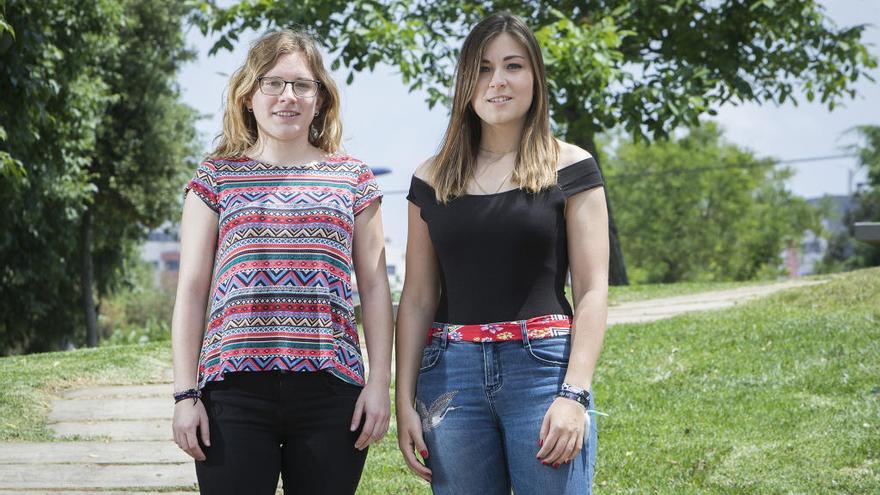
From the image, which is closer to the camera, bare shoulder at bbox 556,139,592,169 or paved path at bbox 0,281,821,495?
bare shoulder at bbox 556,139,592,169

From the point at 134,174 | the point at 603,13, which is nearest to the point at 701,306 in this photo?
the point at 603,13

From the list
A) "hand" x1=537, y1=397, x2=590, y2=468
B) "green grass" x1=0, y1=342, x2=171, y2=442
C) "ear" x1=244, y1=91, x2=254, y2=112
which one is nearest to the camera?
"hand" x1=537, y1=397, x2=590, y2=468

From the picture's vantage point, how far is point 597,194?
9.28 ft

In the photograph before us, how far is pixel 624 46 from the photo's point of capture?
16.0 meters

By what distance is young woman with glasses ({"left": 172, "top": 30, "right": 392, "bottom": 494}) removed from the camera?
277cm

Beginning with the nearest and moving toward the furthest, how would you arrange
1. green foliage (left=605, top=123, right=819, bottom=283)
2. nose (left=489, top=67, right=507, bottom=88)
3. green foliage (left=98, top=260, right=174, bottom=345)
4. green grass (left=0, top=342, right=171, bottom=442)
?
nose (left=489, top=67, right=507, bottom=88), green grass (left=0, top=342, right=171, bottom=442), green foliage (left=98, top=260, right=174, bottom=345), green foliage (left=605, top=123, right=819, bottom=283)

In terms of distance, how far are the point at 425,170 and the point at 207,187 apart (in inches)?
24.4

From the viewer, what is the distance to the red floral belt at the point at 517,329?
2.76 metres

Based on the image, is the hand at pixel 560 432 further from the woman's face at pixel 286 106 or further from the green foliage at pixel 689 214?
the green foliage at pixel 689 214

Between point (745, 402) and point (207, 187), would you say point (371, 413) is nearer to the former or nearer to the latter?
point (207, 187)

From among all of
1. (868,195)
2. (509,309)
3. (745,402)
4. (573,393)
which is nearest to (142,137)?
(745,402)

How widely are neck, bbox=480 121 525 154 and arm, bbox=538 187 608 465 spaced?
27 centimetres

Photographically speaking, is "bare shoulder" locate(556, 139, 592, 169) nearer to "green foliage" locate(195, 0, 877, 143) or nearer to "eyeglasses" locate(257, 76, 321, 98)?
"eyeglasses" locate(257, 76, 321, 98)

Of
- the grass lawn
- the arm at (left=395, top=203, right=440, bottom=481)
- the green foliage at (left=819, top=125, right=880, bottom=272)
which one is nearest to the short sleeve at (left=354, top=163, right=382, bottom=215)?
the arm at (left=395, top=203, right=440, bottom=481)
